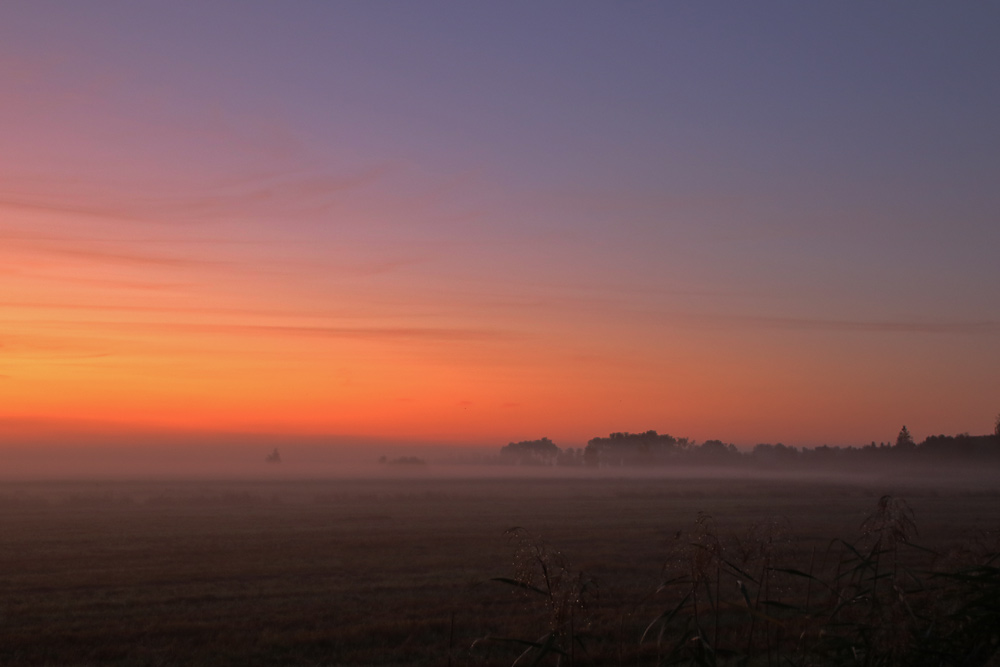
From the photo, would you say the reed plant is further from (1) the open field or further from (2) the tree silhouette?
(2) the tree silhouette

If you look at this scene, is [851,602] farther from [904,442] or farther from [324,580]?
[904,442]

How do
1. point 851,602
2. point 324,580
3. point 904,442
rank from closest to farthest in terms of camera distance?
point 851,602 < point 324,580 < point 904,442

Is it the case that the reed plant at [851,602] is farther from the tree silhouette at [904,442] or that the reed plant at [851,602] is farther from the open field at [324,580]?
the tree silhouette at [904,442]

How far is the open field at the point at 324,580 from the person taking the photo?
12.0 meters

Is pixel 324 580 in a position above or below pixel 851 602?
below

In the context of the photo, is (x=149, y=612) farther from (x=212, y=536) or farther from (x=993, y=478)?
(x=993, y=478)

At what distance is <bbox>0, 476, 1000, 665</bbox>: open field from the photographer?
12.0 meters

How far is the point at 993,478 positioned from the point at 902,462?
38.5 m

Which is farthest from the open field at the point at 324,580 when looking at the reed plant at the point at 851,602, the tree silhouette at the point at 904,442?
the tree silhouette at the point at 904,442

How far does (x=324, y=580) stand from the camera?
1852 centimetres

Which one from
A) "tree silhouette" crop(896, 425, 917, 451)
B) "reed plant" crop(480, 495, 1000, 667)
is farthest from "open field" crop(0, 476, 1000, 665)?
"tree silhouette" crop(896, 425, 917, 451)

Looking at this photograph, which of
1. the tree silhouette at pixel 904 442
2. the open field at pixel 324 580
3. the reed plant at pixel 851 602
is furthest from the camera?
the tree silhouette at pixel 904 442

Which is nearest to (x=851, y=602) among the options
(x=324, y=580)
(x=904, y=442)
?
(x=324, y=580)

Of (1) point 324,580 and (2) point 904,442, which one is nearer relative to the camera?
(1) point 324,580
